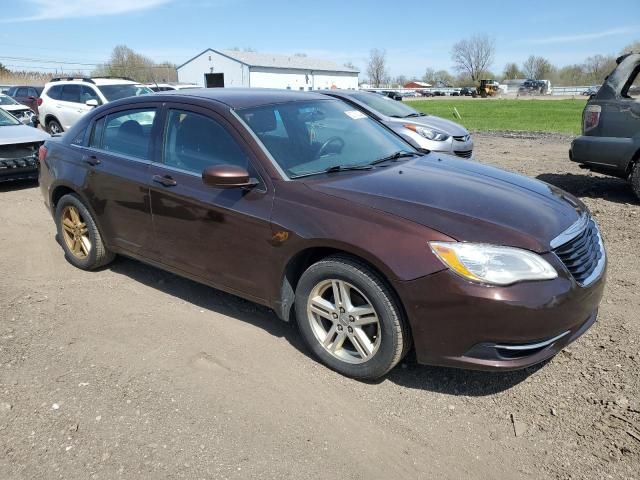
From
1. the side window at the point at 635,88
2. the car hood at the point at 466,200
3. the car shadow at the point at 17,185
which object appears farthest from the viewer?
the car shadow at the point at 17,185

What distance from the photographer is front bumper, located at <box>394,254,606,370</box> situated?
2.70 meters

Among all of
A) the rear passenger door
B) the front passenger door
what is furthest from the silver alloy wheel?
the rear passenger door

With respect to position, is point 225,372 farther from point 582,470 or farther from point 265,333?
point 582,470

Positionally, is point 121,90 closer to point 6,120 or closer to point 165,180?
point 6,120

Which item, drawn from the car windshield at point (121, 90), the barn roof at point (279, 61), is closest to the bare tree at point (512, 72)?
the barn roof at point (279, 61)

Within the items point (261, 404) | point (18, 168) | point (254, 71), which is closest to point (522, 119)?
point (18, 168)

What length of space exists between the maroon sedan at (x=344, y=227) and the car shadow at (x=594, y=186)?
4.79 meters

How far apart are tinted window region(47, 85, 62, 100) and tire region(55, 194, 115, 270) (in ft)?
36.8

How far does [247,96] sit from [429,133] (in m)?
6.37

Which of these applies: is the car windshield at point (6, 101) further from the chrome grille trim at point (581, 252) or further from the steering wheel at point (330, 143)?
the chrome grille trim at point (581, 252)

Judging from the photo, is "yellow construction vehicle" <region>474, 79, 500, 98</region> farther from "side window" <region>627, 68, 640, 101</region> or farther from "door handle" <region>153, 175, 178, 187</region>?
"door handle" <region>153, 175, 178, 187</region>

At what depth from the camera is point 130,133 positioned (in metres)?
4.45

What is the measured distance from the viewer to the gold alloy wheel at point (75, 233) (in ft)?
16.3

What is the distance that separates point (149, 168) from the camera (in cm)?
410
